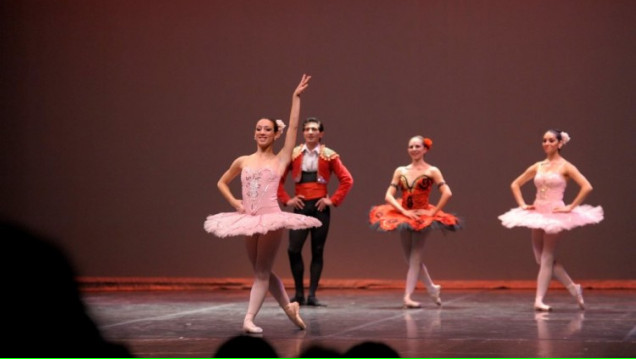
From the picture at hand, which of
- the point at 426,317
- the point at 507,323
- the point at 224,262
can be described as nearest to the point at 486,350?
the point at 507,323

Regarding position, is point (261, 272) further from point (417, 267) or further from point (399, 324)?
point (417, 267)

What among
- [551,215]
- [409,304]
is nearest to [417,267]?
[409,304]

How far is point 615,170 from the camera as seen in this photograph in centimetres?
883

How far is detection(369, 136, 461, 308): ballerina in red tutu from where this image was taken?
7030mm

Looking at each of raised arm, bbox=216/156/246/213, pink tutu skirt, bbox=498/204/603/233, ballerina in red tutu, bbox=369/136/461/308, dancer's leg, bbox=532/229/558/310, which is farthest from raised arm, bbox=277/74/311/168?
dancer's leg, bbox=532/229/558/310

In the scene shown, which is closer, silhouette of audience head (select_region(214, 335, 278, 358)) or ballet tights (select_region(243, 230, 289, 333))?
silhouette of audience head (select_region(214, 335, 278, 358))

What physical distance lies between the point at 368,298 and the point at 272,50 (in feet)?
9.75

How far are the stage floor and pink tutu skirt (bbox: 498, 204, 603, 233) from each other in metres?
0.65

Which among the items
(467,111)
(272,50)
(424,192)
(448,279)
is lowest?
(448,279)

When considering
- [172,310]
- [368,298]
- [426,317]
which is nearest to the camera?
[426,317]

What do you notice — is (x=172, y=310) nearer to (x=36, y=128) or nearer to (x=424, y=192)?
(x=424, y=192)

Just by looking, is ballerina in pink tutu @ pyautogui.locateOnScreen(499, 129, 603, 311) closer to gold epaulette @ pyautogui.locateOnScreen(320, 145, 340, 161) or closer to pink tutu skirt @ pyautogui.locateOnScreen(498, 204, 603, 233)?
pink tutu skirt @ pyautogui.locateOnScreen(498, 204, 603, 233)

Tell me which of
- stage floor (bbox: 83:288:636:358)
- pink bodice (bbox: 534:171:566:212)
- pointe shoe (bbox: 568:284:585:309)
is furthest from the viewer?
pink bodice (bbox: 534:171:566:212)

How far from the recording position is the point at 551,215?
677 centimetres
